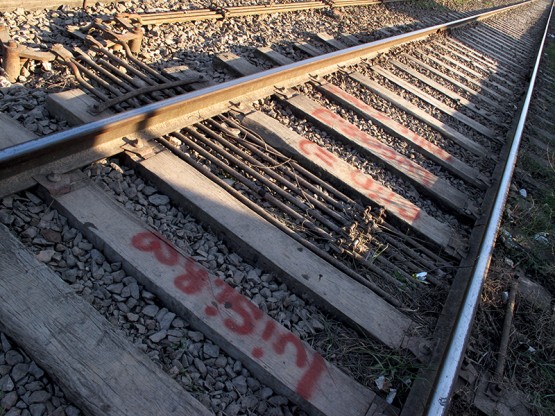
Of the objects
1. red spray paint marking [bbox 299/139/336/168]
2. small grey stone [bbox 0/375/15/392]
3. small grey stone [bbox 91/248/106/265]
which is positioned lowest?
small grey stone [bbox 91/248/106/265]

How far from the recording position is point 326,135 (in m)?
4.44

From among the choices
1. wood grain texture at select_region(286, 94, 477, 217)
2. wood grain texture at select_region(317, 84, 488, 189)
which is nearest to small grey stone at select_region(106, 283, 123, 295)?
wood grain texture at select_region(286, 94, 477, 217)

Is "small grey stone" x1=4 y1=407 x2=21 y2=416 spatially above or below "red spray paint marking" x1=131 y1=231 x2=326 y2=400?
below

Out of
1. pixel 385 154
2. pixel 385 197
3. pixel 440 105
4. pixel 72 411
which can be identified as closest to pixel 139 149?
pixel 72 411

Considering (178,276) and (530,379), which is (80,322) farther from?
(530,379)

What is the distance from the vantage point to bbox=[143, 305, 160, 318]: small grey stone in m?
2.40

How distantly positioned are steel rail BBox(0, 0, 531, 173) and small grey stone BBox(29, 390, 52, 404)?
125 centimetres

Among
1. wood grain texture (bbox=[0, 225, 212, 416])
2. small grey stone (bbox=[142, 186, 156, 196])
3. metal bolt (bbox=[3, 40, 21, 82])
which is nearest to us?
wood grain texture (bbox=[0, 225, 212, 416])

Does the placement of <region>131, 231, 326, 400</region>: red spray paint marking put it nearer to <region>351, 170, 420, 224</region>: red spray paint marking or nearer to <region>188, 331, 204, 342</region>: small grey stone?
<region>188, 331, 204, 342</region>: small grey stone

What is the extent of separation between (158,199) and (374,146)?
2269 mm

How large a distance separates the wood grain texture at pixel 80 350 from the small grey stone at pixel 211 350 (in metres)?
0.27

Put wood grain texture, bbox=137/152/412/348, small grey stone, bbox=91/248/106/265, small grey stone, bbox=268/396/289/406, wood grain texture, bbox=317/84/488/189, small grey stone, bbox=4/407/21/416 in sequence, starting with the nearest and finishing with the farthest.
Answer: small grey stone, bbox=4/407/21/416 < small grey stone, bbox=268/396/289/406 < small grey stone, bbox=91/248/106/265 < wood grain texture, bbox=137/152/412/348 < wood grain texture, bbox=317/84/488/189

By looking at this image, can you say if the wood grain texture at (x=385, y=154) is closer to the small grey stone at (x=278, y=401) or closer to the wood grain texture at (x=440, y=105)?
the wood grain texture at (x=440, y=105)

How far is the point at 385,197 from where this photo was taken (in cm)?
386
